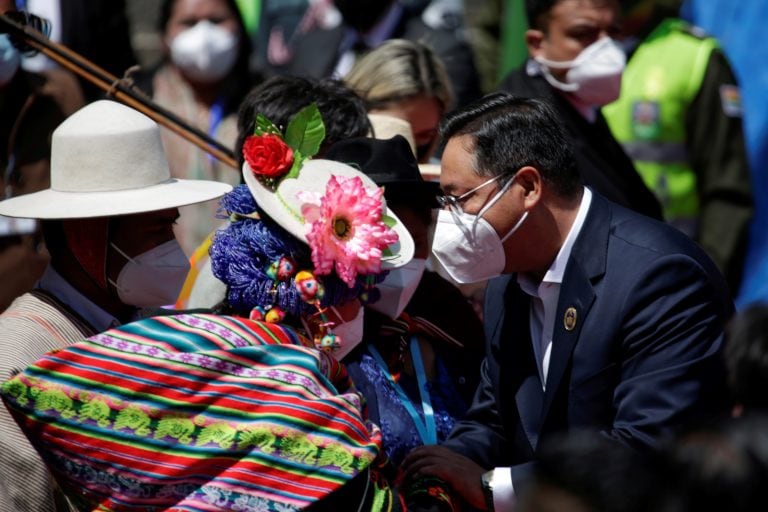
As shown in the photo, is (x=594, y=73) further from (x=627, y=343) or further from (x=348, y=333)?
(x=348, y=333)

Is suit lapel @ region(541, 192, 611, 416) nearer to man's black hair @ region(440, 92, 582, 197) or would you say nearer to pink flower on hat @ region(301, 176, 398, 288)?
man's black hair @ region(440, 92, 582, 197)

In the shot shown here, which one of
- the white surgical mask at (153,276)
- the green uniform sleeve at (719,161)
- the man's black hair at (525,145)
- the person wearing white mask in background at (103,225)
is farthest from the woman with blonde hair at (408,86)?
the green uniform sleeve at (719,161)

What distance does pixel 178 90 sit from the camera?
687 cm

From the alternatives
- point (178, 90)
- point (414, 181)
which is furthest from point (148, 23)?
point (414, 181)

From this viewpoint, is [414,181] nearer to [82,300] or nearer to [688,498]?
[82,300]

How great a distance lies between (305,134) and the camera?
3453mm

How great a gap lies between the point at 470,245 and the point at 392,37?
10.9 feet

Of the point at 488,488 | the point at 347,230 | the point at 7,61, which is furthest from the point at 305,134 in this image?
the point at 7,61

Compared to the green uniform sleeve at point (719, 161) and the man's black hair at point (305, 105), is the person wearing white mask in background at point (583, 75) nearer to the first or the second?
the green uniform sleeve at point (719, 161)

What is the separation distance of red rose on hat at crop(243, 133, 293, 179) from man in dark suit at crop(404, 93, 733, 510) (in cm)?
66

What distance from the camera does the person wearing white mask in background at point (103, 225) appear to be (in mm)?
3441

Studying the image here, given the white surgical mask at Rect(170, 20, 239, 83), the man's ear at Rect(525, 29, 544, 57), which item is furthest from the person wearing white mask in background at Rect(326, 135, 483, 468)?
the white surgical mask at Rect(170, 20, 239, 83)

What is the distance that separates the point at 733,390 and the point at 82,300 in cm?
193

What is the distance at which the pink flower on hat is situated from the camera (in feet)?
10.3
